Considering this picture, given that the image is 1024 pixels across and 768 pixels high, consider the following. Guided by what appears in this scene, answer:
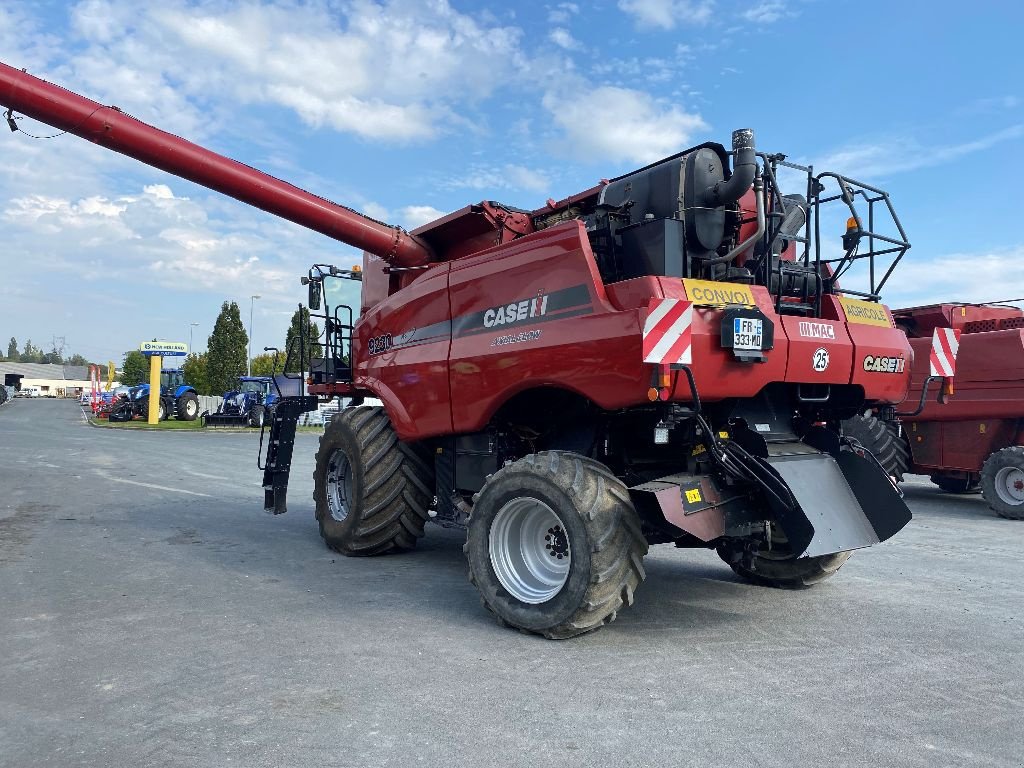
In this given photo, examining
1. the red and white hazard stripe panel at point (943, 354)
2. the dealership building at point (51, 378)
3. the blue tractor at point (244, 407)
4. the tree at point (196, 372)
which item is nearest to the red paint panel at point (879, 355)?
the red and white hazard stripe panel at point (943, 354)

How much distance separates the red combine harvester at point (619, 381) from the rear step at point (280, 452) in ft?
4.56

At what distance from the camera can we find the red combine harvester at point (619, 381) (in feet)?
15.5

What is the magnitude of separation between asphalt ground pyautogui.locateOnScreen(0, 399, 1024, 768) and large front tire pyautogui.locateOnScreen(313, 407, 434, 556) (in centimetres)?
20

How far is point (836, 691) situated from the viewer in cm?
390

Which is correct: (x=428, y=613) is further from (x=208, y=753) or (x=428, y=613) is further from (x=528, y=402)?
(x=208, y=753)

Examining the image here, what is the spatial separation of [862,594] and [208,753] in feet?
15.7

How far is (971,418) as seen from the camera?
1145cm

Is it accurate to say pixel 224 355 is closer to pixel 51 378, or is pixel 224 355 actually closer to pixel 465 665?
pixel 465 665

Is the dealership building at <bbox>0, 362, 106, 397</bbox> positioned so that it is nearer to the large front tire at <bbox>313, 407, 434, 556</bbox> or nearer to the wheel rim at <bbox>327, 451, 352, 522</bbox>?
the wheel rim at <bbox>327, 451, 352, 522</bbox>

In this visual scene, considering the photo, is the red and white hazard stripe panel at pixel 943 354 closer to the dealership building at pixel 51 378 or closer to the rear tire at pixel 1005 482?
the rear tire at pixel 1005 482

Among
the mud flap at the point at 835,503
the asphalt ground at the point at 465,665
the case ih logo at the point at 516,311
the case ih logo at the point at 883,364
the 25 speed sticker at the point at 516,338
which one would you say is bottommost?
the asphalt ground at the point at 465,665

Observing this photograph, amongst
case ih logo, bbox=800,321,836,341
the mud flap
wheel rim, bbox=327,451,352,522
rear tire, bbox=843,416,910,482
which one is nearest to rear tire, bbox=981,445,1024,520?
rear tire, bbox=843,416,910,482

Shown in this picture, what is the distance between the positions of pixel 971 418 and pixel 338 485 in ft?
29.8

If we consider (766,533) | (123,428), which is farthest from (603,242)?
(123,428)
